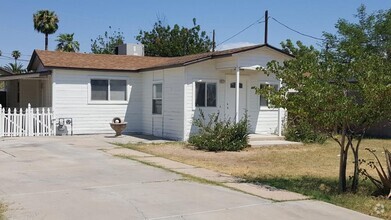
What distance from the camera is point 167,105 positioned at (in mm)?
19172

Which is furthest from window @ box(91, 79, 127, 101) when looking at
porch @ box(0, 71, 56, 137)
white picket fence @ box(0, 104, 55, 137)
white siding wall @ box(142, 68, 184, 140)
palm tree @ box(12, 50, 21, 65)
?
palm tree @ box(12, 50, 21, 65)

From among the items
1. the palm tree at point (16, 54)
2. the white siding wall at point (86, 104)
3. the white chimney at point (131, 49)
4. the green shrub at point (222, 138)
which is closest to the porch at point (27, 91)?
the white siding wall at point (86, 104)

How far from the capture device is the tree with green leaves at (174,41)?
40.6m

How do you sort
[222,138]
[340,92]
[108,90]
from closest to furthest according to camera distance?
1. [340,92]
2. [222,138]
3. [108,90]

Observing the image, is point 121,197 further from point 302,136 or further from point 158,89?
point 158,89

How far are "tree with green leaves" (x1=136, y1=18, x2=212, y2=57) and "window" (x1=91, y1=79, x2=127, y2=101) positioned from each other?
19664 millimetres

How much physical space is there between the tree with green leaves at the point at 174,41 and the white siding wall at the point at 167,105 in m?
19.5

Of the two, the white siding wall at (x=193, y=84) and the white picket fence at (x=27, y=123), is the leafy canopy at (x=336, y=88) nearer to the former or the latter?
the white siding wall at (x=193, y=84)

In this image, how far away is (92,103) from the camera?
20266 millimetres

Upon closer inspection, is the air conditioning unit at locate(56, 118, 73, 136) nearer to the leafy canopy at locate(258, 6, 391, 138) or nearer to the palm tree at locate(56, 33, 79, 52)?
the leafy canopy at locate(258, 6, 391, 138)

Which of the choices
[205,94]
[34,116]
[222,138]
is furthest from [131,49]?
[222,138]

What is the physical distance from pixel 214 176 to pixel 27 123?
11.6 m

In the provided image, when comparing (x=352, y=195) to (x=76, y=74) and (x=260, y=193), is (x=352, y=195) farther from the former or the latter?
(x=76, y=74)

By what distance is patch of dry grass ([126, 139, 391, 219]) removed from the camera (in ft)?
26.3
